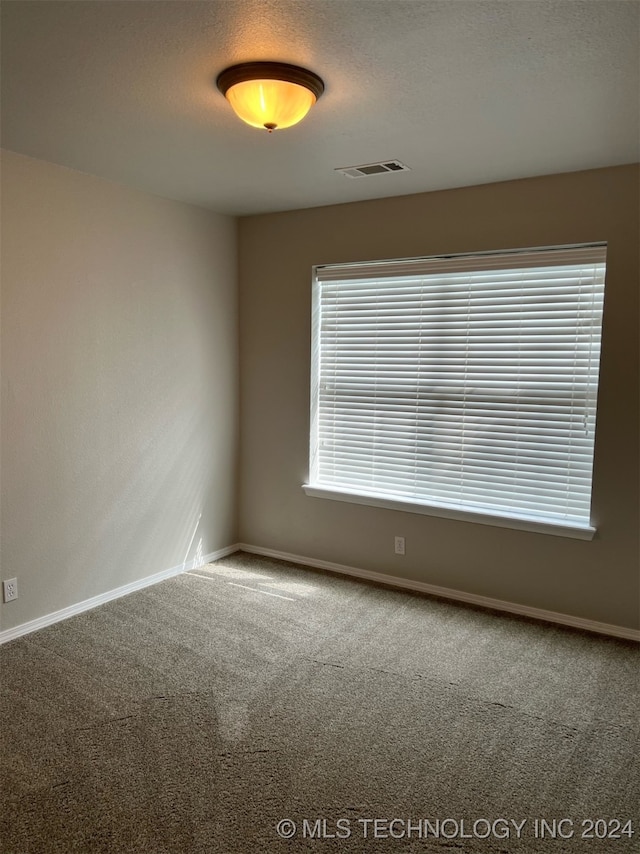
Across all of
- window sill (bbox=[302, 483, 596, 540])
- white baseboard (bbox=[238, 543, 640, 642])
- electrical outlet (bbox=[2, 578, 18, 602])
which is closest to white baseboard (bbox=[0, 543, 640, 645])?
white baseboard (bbox=[238, 543, 640, 642])

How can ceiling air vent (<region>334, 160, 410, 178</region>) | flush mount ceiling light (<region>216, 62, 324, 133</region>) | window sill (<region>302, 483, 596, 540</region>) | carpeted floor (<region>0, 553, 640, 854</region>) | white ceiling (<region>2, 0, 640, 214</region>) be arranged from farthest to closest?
window sill (<region>302, 483, 596, 540</region>), ceiling air vent (<region>334, 160, 410, 178</region>), flush mount ceiling light (<region>216, 62, 324, 133</region>), carpeted floor (<region>0, 553, 640, 854</region>), white ceiling (<region>2, 0, 640, 214</region>)

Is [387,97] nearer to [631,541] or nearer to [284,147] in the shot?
[284,147]

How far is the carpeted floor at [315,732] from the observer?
6.73ft

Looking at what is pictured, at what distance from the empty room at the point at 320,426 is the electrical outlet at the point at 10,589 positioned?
0.4 inches

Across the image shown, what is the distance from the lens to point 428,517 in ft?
13.2

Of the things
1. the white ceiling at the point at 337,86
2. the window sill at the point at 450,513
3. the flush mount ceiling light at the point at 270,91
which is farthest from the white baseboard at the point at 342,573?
the flush mount ceiling light at the point at 270,91

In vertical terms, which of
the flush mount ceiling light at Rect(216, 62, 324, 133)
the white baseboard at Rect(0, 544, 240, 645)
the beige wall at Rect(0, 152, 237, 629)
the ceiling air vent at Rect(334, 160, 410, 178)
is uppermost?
the ceiling air vent at Rect(334, 160, 410, 178)

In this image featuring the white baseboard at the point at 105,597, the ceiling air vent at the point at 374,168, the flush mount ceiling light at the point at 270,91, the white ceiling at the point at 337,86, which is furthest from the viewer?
the white baseboard at the point at 105,597

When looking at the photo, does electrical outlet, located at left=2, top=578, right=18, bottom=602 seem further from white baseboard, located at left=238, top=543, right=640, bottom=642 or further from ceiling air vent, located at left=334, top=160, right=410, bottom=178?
ceiling air vent, located at left=334, top=160, right=410, bottom=178

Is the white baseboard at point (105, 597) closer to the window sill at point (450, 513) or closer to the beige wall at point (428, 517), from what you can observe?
the beige wall at point (428, 517)

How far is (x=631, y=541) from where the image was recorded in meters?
3.38

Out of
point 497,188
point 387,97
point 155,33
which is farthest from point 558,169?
point 155,33

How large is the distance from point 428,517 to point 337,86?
257cm

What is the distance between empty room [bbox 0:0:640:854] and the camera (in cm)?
208
